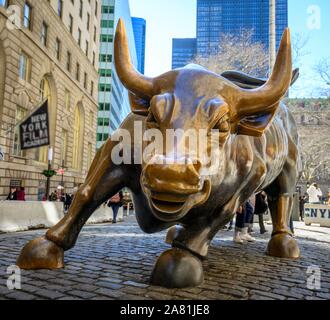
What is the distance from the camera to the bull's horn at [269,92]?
293cm

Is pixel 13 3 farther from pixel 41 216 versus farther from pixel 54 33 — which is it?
pixel 41 216

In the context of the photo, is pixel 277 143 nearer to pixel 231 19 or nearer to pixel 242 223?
pixel 242 223

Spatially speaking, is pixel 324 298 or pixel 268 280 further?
pixel 268 280

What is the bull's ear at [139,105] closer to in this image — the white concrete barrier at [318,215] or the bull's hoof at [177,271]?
the bull's hoof at [177,271]

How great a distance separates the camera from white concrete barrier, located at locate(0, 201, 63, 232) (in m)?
7.21

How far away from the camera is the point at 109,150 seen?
11.6 feet

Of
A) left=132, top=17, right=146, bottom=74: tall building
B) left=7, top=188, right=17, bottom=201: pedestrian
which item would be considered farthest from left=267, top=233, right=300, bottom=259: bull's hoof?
left=132, top=17, right=146, bottom=74: tall building

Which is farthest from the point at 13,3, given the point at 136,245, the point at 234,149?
the point at 234,149

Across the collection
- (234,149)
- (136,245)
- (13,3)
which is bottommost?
(136,245)

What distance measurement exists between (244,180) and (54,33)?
88.0ft

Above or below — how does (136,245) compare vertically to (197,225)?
below

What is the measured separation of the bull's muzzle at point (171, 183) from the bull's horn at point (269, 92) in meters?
0.91

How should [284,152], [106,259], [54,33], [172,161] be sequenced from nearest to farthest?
[172,161], [106,259], [284,152], [54,33]

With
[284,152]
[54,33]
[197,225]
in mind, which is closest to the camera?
[197,225]
